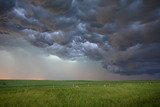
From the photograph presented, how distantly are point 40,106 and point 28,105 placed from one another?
134cm

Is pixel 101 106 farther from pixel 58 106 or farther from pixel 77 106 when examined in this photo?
pixel 58 106

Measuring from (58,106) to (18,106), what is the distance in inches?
163

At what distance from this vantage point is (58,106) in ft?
72.0

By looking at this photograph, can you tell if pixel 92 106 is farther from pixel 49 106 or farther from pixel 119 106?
pixel 49 106

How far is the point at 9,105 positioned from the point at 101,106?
975cm

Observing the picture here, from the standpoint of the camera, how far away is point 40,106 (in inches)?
849

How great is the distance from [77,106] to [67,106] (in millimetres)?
1106

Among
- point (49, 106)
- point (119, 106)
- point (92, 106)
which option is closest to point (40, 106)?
point (49, 106)

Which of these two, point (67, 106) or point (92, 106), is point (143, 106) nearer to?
point (92, 106)

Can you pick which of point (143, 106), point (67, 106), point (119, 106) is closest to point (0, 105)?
point (67, 106)

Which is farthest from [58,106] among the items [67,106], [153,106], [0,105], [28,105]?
[153,106]

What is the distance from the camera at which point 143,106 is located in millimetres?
20969

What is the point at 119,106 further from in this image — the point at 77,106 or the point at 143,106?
the point at 77,106

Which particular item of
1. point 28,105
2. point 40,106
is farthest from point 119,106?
point 28,105
